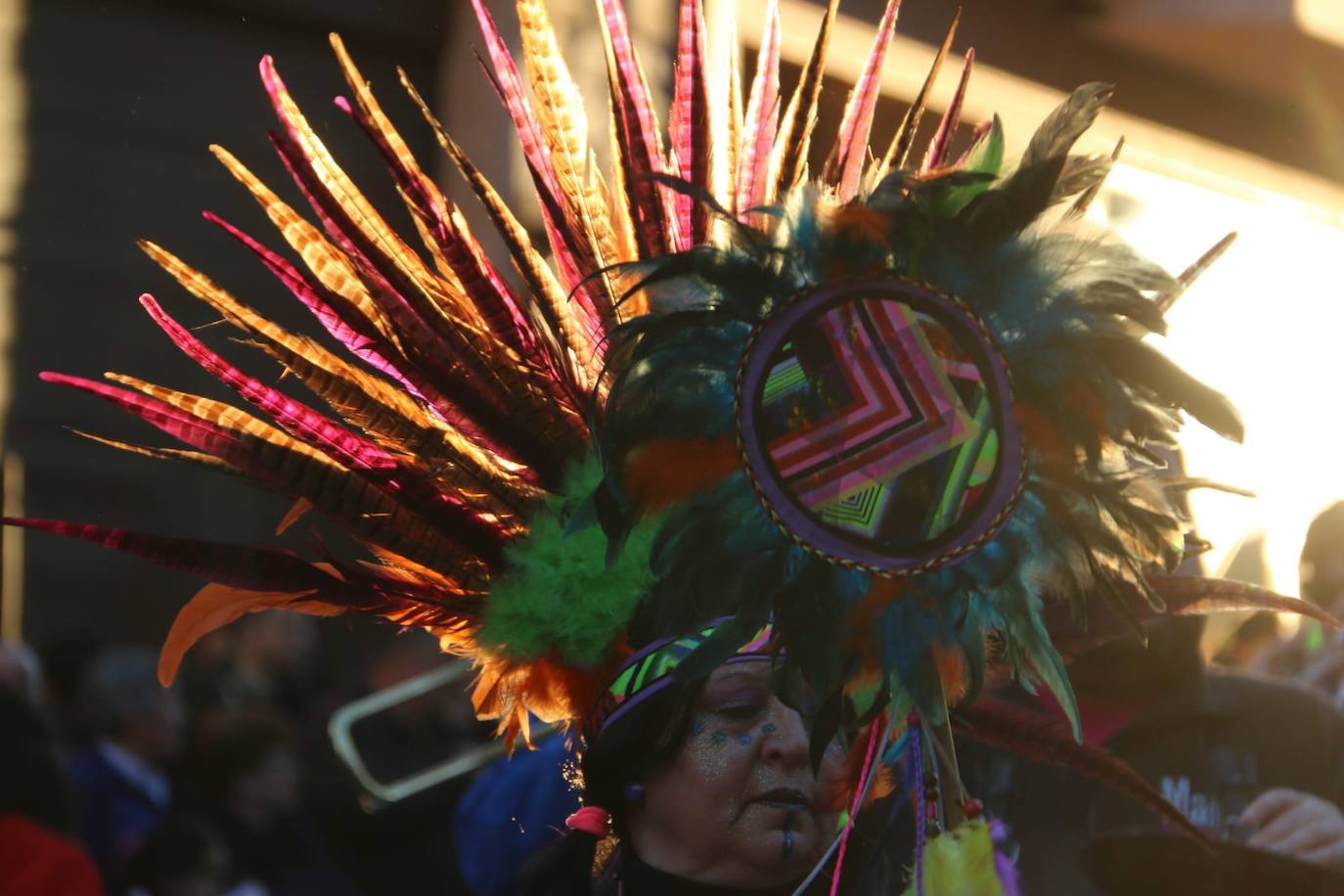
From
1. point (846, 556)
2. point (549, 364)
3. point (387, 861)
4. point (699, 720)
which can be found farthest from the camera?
point (387, 861)

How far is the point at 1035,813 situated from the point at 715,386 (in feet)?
4.06

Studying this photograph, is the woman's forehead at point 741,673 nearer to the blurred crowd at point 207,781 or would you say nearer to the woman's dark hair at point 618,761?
the woman's dark hair at point 618,761

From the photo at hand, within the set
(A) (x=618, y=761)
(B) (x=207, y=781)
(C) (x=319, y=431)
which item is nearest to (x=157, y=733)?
(B) (x=207, y=781)

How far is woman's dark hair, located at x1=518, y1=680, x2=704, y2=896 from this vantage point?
2078mm

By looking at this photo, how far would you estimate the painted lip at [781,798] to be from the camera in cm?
204

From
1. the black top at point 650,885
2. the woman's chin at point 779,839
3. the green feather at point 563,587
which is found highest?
the green feather at point 563,587

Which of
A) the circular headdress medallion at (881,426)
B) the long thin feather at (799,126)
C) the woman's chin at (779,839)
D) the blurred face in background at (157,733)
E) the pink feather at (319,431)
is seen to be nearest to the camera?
the circular headdress medallion at (881,426)

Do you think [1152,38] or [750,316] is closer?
[750,316]

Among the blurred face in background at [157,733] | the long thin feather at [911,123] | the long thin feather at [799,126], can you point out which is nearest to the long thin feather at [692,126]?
the long thin feather at [799,126]

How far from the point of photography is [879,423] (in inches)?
75.6

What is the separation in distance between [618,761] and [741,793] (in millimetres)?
167

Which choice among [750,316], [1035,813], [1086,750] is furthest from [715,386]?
[1035,813]

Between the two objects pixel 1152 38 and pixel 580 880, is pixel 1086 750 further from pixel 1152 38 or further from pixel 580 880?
pixel 1152 38

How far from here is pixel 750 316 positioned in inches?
77.0
